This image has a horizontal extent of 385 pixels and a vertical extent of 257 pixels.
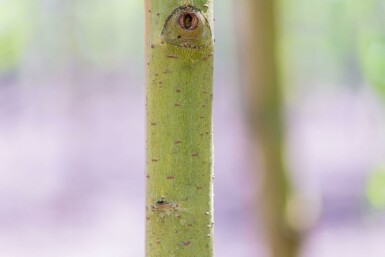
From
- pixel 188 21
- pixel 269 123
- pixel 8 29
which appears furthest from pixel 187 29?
pixel 8 29

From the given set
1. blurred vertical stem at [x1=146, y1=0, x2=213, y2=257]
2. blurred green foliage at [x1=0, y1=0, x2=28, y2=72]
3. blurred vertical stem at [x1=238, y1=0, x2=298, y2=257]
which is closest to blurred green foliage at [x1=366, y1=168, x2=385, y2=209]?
blurred vertical stem at [x1=238, y1=0, x2=298, y2=257]

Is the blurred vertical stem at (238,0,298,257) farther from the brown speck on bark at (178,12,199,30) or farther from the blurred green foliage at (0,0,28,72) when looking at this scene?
the brown speck on bark at (178,12,199,30)

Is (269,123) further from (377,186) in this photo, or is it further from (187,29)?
(187,29)

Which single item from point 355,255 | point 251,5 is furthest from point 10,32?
point 355,255

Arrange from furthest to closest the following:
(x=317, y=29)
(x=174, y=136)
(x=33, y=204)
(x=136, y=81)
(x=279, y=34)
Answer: (x=136, y=81), (x=33, y=204), (x=317, y=29), (x=279, y=34), (x=174, y=136)

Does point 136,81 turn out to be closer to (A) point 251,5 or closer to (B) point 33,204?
(B) point 33,204

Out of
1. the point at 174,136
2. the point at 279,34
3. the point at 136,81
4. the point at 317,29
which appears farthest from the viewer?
the point at 136,81
